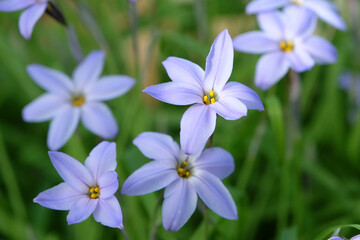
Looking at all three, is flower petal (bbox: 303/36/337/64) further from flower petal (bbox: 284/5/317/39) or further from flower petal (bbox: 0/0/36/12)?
flower petal (bbox: 0/0/36/12)

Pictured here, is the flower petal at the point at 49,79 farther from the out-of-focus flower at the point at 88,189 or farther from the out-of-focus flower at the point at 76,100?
the out-of-focus flower at the point at 88,189

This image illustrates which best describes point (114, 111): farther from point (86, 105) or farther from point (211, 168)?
point (211, 168)

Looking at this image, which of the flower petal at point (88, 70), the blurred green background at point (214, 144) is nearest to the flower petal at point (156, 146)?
the blurred green background at point (214, 144)

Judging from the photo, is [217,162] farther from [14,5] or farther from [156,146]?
[14,5]

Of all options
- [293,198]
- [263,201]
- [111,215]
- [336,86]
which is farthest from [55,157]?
[336,86]

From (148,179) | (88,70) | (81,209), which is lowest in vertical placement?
(81,209)

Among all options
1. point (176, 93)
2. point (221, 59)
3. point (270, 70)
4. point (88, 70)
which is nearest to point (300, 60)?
point (270, 70)

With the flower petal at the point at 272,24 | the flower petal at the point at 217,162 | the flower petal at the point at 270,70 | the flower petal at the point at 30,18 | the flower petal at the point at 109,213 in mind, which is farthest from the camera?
the flower petal at the point at 272,24

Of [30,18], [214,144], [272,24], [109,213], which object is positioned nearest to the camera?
[109,213]
